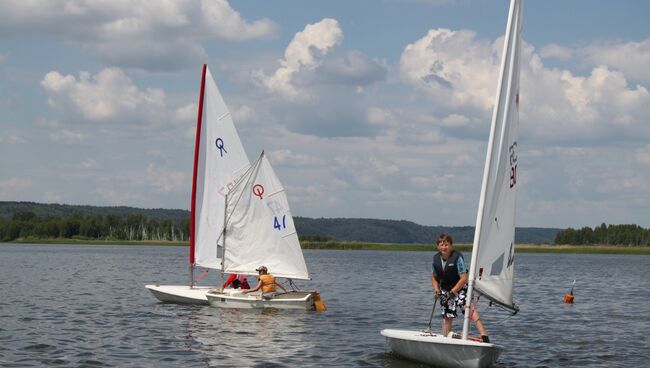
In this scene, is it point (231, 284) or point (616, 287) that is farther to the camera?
point (616, 287)

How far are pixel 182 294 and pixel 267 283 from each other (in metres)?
4.89

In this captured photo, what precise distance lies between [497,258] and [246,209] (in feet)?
66.3

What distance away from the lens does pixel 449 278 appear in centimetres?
2114

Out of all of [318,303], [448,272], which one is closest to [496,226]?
[448,272]

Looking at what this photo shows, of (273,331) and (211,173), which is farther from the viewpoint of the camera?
(211,173)

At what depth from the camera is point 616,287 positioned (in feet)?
219

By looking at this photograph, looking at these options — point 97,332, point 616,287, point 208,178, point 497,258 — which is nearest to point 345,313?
point 208,178

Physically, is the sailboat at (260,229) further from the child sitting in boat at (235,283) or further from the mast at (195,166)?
the mast at (195,166)

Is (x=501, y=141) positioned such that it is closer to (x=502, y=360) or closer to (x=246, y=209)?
(x=502, y=360)

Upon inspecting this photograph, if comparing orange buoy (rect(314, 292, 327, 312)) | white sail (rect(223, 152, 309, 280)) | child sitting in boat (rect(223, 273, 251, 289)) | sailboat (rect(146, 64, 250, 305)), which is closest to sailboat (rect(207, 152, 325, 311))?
→ white sail (rect(223, 152, 309, 280))

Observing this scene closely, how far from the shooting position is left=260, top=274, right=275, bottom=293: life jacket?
35406mm

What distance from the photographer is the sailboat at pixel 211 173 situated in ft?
127

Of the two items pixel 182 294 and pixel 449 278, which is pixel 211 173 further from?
pixel 449 278

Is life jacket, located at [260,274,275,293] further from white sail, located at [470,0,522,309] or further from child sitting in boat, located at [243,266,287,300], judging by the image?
white sail, located at [470,0,522,309]
